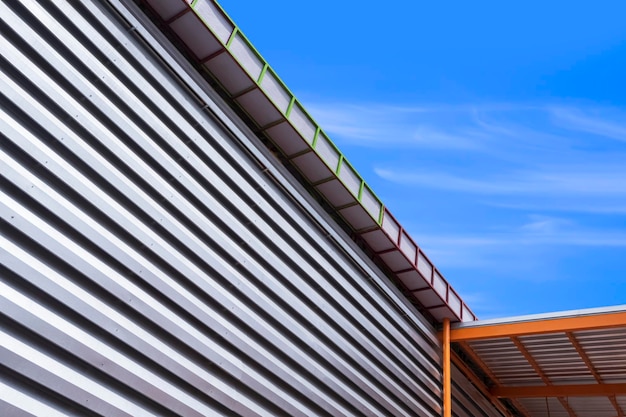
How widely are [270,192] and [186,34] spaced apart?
133 inches

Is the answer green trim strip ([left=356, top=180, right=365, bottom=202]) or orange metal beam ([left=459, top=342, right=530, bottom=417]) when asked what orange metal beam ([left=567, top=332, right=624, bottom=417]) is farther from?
green trim strip ([left=356, top=180, right=365, bottom=202])

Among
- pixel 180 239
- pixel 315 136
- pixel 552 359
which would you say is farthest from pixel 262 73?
Answer: pixel 552 359

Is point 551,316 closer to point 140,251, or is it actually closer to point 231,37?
point 231,37

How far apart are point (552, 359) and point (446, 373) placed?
358cm

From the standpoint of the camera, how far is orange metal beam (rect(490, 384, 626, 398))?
Result: 16625 mm

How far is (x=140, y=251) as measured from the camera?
7.98 meters

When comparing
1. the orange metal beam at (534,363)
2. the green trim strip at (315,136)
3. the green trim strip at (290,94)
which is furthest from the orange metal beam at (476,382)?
the green trim strip at (315,136)

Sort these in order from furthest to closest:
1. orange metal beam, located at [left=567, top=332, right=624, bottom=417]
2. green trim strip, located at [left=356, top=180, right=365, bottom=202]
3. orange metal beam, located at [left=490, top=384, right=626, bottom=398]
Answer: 1. orange metal beam, located at [left=490, top=384, right=626, bottom=398]
2. orange metal beam, located at [left=567, top=332, right=624, bottom=417]
3. green trim strip, located at [left=356, top=180, right=365, bottom=202]

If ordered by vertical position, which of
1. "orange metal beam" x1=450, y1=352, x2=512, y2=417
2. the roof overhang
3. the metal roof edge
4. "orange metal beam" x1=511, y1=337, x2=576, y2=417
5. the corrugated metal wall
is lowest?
the corrugated metal wall

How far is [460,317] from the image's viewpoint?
16.5m

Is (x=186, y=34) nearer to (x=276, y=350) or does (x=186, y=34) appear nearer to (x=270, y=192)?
(x=270, y=192)

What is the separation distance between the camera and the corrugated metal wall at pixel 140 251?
661 centimetres

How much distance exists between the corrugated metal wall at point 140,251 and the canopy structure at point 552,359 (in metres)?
5.24

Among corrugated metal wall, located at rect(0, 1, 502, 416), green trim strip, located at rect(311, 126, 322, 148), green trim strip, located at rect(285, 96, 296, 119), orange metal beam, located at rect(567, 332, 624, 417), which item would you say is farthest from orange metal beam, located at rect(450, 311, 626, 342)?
green trim strip, located at rect(285, 96, 296, 119)
